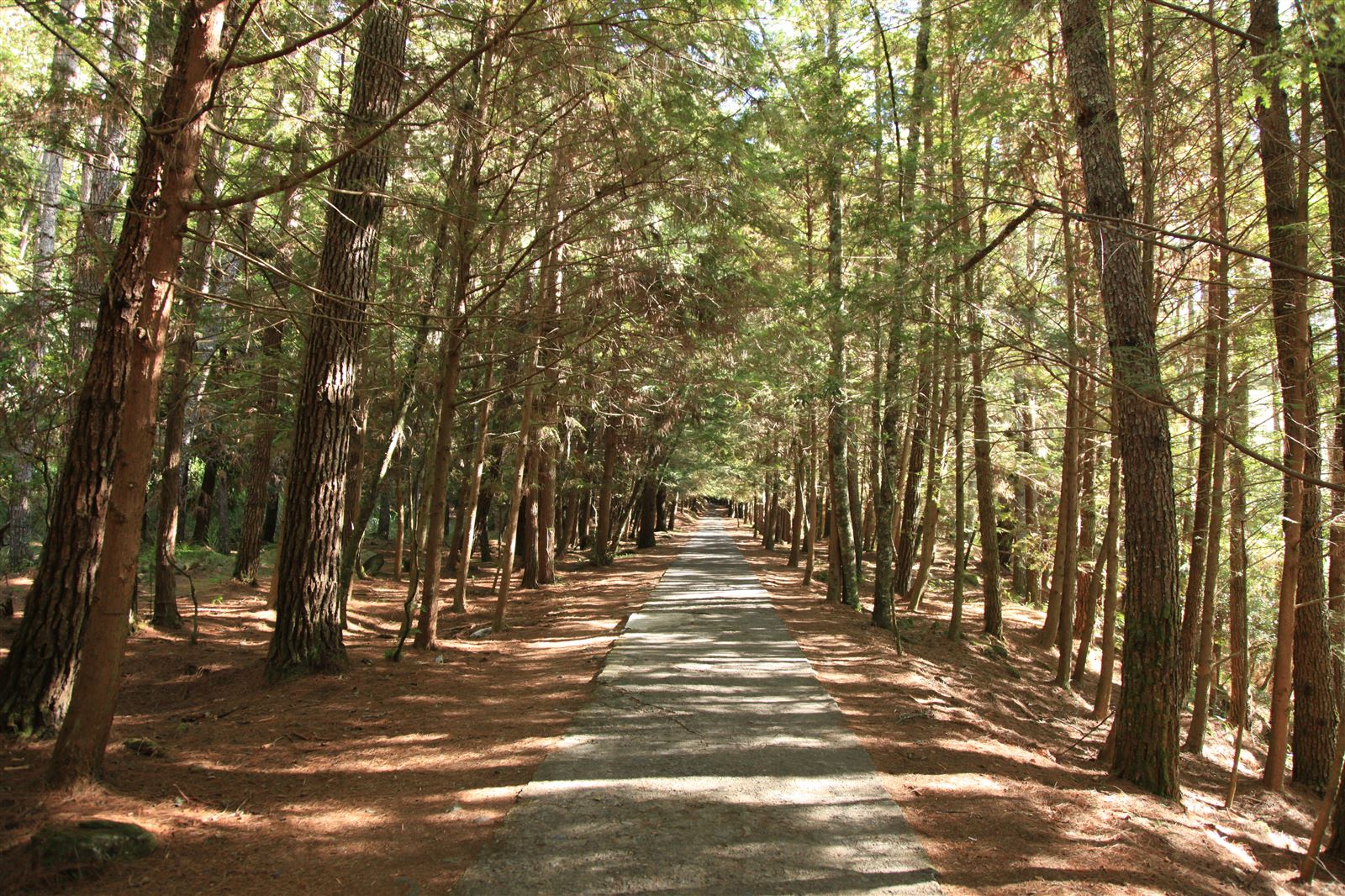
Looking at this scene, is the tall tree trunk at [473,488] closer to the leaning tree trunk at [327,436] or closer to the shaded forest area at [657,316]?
the shaded forest area at [657,316]

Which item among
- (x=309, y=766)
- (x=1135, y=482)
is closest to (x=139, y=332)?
(x=309, y=766)

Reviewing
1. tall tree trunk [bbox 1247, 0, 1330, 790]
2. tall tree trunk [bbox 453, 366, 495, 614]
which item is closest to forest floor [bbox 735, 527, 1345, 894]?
tall tree trunk [bbox 1247, 0, 1330, 790]

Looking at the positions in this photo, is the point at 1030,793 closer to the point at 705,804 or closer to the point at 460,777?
the point at 705,804

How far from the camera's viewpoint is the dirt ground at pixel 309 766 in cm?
364

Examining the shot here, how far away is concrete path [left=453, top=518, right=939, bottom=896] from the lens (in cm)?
369

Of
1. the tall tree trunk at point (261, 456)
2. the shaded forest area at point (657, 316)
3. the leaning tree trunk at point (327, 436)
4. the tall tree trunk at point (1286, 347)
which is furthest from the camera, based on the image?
the tall tree trunk at point (261, 456)

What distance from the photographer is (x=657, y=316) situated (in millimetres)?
9695

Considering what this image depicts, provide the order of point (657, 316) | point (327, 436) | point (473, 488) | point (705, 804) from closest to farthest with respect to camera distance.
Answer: point (705, 804) → point (327, 436) → point (657, 316) → point (473, 488)

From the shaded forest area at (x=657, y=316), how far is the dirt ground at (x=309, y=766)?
10 centimetres

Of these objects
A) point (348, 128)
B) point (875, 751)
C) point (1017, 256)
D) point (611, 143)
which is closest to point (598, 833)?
point (875, 751)

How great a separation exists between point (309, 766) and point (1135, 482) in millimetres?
6584

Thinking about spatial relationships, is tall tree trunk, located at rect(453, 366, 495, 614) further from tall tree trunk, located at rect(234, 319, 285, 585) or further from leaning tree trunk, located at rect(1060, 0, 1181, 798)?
leaning tree trunk, located at rect(1060, 0, 1181, 798)

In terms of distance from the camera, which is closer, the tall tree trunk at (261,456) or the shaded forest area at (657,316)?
the shaded forest area at (657,316)

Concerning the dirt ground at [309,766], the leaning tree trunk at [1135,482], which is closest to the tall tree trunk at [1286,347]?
the leaning tree trunk at [1135,482]
